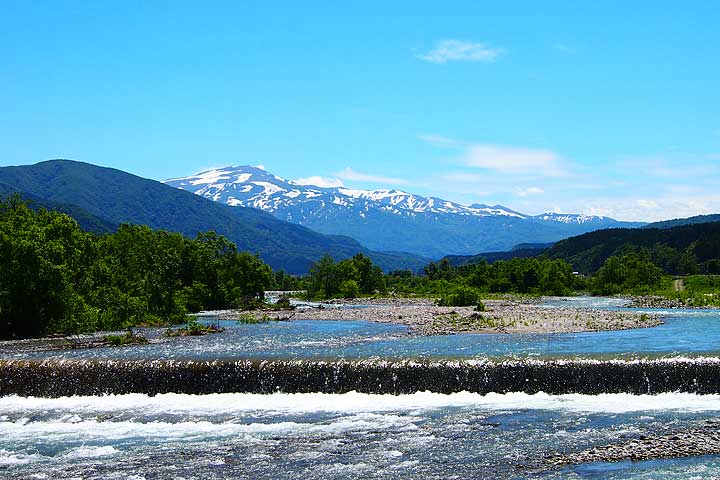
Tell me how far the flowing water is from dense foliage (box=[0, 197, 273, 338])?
32.3 ft

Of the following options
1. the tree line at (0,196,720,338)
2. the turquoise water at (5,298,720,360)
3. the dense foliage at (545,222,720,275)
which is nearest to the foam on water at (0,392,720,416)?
the turquoise water at (5,298,720,360)

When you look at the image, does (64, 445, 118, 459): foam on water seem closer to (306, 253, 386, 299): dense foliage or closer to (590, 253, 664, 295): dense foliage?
(306, 253, 386, 299): dense foliage

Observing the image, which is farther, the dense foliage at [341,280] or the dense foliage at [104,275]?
the dense foliage at [341,280]

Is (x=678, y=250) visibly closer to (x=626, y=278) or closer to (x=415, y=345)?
(x=626, y=278)

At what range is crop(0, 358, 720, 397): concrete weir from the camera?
22.5 metres

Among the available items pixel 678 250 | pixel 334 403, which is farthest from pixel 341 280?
pixel 678 250

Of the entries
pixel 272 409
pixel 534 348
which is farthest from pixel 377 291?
pixel 272 409

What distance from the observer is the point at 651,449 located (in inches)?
605

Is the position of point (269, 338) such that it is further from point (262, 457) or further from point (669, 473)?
point (669, 473)

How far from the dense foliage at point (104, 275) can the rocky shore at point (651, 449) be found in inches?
1222

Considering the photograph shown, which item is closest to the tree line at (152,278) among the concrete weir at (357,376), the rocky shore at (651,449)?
the concrete weir at (357,376)

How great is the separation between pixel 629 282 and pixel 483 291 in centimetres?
2097

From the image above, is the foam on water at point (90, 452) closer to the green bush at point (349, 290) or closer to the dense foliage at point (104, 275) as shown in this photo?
the dense foliage at point (104, 275)

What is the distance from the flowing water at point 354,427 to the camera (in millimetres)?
14961
